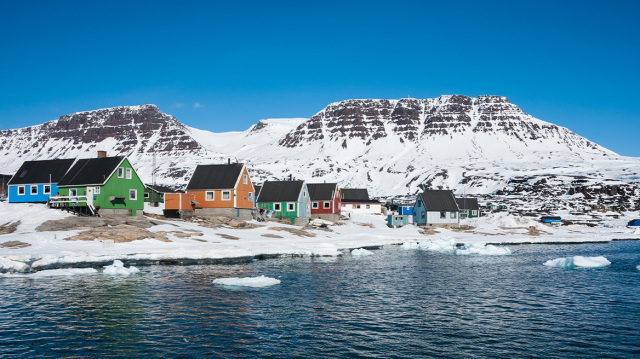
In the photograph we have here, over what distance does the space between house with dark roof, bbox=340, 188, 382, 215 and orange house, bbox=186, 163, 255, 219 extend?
48.4 metres

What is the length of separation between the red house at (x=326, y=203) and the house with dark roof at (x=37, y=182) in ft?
139

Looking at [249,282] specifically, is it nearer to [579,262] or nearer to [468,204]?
[579,262]

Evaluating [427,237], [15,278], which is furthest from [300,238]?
[15,278]

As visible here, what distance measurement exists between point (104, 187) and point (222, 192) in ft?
55.0

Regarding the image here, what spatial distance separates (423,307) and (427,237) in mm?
→ 47477

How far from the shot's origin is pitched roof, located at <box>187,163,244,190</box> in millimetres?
69000

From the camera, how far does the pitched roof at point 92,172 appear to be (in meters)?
56.2

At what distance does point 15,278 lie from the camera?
3069 centimetres

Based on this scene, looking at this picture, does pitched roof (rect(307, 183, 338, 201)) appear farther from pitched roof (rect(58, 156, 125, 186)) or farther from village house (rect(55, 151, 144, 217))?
pitched roof (rect(58, 156, 125, 186))

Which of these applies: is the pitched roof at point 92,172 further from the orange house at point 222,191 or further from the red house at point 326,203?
the red house at point 326,203


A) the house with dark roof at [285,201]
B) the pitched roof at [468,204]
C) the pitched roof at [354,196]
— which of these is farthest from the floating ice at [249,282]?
the pitched roof at [468,204]

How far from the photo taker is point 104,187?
55750 mm

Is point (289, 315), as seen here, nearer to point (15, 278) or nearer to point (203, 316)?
point (203, 316)

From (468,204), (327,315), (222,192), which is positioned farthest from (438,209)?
(327,315)
